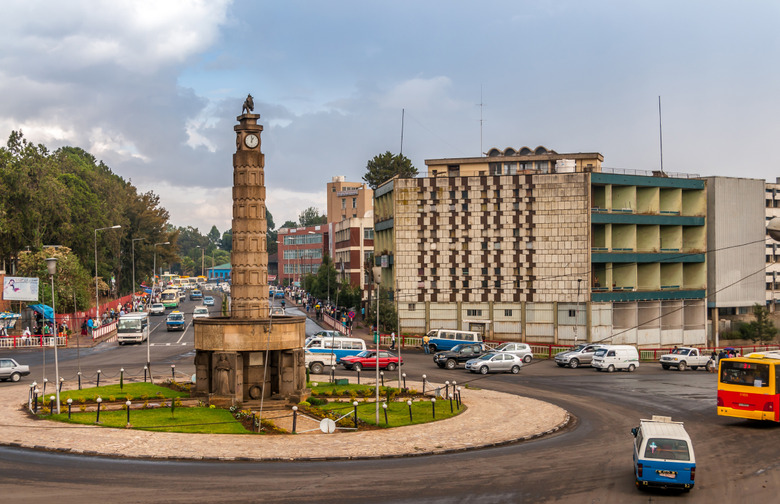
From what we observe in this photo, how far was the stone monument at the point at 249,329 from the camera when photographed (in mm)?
37312

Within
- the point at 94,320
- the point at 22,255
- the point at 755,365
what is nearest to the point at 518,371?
the point at 755,365

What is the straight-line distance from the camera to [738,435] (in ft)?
107

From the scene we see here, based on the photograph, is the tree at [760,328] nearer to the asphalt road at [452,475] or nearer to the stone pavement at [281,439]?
the asphalt road at [452,475]

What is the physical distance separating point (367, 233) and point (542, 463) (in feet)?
320

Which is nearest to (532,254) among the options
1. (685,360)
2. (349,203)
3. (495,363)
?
(685,360)

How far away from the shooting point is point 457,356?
191 ft

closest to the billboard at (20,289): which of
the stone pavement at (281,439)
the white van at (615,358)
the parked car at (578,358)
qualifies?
the stone pavement at (281,439)

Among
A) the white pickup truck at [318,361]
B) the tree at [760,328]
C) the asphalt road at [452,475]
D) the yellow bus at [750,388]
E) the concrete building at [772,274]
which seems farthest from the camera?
the concrete building at [772,274]

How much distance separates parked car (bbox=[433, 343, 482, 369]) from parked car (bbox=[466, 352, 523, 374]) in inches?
105

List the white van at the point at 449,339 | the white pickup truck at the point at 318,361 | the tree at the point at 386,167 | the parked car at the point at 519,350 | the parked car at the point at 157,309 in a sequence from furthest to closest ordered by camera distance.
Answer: the tree at the point at 386,167, the parked car at the point at 157,309, the white van at the point at 449,339, the parked car at the point at 519,350, the white pickup truck at the point at 318,361

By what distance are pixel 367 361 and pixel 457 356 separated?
688 cm

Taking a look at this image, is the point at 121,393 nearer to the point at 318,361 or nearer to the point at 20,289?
the point at 318,361

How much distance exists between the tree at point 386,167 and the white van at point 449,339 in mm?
75828

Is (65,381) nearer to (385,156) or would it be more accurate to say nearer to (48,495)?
(48,495)
